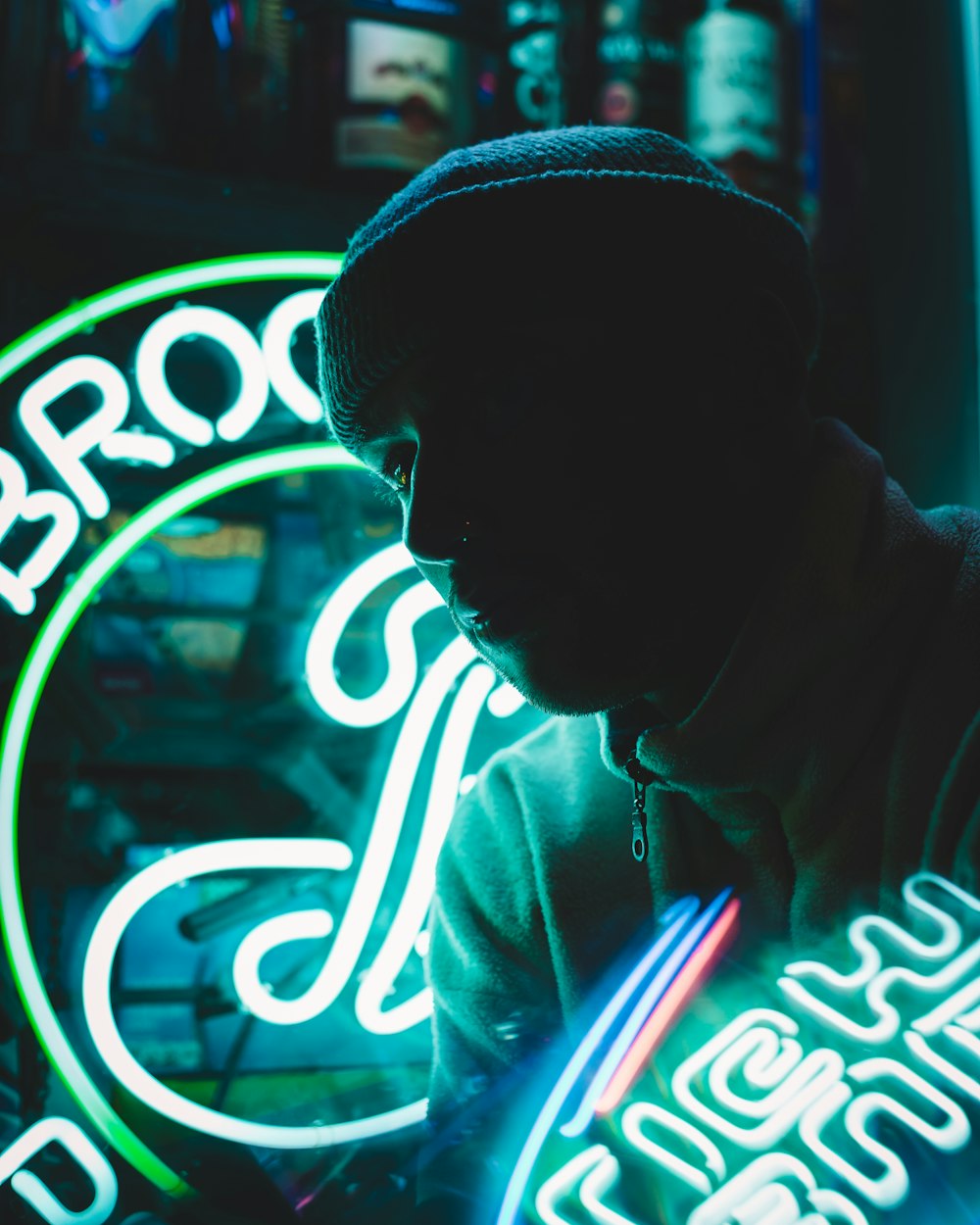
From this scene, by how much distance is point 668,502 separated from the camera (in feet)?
3.51

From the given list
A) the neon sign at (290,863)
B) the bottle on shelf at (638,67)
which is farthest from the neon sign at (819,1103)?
the bottle on shelf at (638,67)

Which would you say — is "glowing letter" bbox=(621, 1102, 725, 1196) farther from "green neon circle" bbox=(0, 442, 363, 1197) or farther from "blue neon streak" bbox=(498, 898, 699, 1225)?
"green neon circle" bbox=(0, 442, 363, 1197)

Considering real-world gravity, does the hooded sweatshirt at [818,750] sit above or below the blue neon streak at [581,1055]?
above

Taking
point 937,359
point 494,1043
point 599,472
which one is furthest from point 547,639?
point 937,359

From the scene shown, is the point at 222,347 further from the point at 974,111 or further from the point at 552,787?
the point at 974,111

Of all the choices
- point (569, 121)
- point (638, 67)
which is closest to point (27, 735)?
point (569, 121)

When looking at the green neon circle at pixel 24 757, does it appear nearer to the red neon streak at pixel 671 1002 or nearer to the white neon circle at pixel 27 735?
A: the white neon circle at pixel 27 735

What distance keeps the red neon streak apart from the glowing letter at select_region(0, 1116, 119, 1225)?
2.63 feet

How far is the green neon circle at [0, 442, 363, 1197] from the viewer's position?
151cm

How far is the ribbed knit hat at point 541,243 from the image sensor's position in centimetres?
104

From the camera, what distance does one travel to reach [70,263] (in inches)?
70.6

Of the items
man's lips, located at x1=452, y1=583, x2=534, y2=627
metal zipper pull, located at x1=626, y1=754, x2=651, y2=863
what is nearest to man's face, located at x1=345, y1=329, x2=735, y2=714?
man's lips, located at x1=452, y1=583, x2=534, y2=627

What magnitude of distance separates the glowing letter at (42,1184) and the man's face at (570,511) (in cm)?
93

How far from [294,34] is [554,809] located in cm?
145
